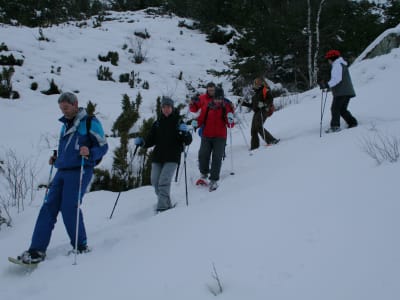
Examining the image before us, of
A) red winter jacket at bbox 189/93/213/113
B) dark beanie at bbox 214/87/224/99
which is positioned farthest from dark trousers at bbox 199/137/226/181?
dark beanie at bbox 214/87/224/99

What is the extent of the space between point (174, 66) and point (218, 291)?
13.1 metres

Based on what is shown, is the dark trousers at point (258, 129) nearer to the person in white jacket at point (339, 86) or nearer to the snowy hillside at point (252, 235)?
the snowy hillside at point (252, 235)

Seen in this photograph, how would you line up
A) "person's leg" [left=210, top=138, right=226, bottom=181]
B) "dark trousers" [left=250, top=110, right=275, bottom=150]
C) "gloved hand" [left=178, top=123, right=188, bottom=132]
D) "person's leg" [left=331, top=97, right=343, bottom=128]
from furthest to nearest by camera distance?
"dark trousers" [left=250, top=110, right=275, bottom=150] → "person's leg" [left=331, top=97, right=343, bottom=128] → "person's leg" [left=210, top=138, right=226, bottom=181] → "gloved hand" [left=178, top=123, right=188, bottom=132]

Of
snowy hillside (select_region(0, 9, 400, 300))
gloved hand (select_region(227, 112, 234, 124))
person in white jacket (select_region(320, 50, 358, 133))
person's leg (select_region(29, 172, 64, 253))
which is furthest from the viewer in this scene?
person in white jacket (select_region(320, 50, 358, 133))

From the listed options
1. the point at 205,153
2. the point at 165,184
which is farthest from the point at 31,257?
the point at 205,153

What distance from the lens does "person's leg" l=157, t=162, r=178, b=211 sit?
4.12m

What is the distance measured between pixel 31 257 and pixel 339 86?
547cm

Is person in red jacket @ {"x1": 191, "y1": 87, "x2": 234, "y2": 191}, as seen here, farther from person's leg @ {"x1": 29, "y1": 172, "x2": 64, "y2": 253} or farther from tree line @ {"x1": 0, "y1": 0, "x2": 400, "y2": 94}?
tree line @ {"x1": 0, "y1": 0, "x2": 400, "y2": 94}

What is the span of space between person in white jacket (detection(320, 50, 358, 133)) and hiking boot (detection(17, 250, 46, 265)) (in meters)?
5.16

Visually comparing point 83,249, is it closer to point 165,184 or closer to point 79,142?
point 79,142

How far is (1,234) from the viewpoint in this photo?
3904mm

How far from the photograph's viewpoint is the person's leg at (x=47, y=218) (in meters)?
3.01

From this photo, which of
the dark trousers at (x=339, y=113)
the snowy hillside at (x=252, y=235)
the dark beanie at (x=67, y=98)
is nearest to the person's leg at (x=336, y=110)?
the dark trousers at (x=339, y=113)

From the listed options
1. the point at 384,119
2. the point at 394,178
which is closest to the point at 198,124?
the point at 394,178
